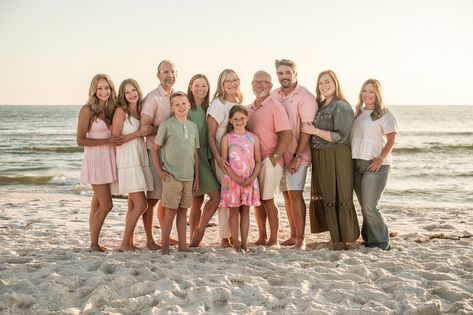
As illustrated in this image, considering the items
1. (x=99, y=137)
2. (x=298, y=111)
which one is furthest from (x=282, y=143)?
(x=99, y=137)

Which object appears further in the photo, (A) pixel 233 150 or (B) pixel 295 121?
(B) pixel 295 121

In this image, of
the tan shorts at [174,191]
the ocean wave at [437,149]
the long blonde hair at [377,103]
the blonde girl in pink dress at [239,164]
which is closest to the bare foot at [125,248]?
the tan shorts at [174,191]

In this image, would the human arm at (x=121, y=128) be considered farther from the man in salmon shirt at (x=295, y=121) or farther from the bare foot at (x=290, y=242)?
the bare foot at (x=290, y=242)

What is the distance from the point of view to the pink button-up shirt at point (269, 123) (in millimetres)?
5797

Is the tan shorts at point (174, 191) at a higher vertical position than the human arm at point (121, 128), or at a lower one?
lower

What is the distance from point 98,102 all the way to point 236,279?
2392 mm

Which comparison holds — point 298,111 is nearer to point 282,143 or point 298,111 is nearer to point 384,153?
point 282,143

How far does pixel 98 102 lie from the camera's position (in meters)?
5.64

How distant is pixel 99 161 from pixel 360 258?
9.45ft

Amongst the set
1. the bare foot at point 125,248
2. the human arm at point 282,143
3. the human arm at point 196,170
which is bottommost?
the bare foot at point 125,248

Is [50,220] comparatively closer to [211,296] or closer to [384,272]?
[211,296]

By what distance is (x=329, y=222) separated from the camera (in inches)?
237

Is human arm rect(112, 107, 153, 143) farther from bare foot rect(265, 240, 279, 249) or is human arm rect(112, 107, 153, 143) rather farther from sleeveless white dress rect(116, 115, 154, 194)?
bare foot rect(265, 240, 279, 249)

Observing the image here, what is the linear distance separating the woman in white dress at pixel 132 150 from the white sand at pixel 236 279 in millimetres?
641
